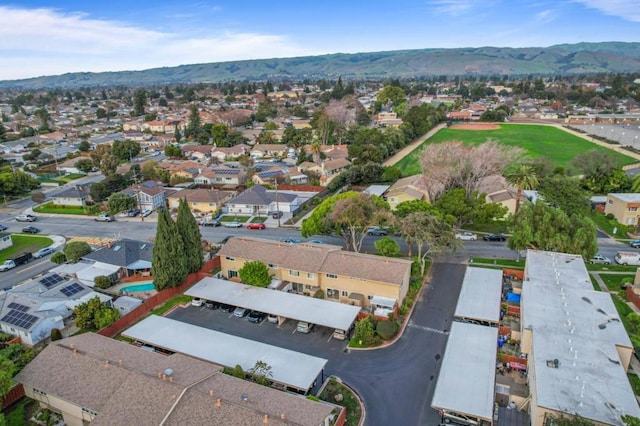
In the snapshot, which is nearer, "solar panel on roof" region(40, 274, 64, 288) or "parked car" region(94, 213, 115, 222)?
"solar panel on roof" region(40, 274, 64, 288)

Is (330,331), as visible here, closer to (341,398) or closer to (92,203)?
(341,398)

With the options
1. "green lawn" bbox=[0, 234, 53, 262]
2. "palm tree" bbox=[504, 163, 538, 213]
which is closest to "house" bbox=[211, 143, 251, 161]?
"green lawn" bbox=[0, 234, 53, 262]

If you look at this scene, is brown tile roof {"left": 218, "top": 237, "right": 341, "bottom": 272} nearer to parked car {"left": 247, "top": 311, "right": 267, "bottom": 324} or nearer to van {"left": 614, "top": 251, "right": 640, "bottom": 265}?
parked car {"left": 247, "top": 311, "right": 267, "bottom": 324}

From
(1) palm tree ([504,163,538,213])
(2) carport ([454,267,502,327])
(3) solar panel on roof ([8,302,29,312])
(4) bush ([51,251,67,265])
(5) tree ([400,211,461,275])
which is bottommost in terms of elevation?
(2) carport ([454,267,502,327])

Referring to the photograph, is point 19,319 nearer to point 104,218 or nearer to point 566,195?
point 104,218

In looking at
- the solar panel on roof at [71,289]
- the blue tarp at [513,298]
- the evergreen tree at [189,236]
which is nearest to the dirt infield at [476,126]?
the blue tarp at [513,298]

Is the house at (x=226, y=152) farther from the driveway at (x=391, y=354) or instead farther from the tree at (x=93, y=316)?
the tree at (x=93, y=316)

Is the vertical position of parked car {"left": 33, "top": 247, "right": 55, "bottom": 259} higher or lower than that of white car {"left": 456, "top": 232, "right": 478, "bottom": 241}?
higher
